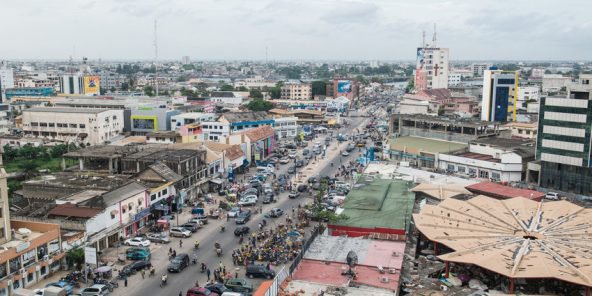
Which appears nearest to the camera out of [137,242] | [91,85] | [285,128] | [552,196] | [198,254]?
[198,254]

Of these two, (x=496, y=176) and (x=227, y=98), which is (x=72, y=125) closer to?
(x=227, y=98)

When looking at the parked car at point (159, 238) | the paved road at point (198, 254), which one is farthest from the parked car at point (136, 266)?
the parked car at point (159, 238)

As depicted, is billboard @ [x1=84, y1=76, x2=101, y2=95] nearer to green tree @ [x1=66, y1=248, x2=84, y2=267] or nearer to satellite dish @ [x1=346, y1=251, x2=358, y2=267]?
green tree @ [x1=66, y1=248, x2=84, y2=267]

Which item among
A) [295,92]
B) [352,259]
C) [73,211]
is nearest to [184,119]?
[73,211]

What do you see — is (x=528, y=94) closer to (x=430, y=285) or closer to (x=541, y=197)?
(x=541, y=197)

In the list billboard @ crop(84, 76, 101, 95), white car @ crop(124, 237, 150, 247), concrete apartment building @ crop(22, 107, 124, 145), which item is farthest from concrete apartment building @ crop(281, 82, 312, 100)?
white car @ crop(124, 237, 150, 247)

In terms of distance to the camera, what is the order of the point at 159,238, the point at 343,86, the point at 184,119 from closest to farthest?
the point at 159,238, the point at 184,119, the point at 343,86
